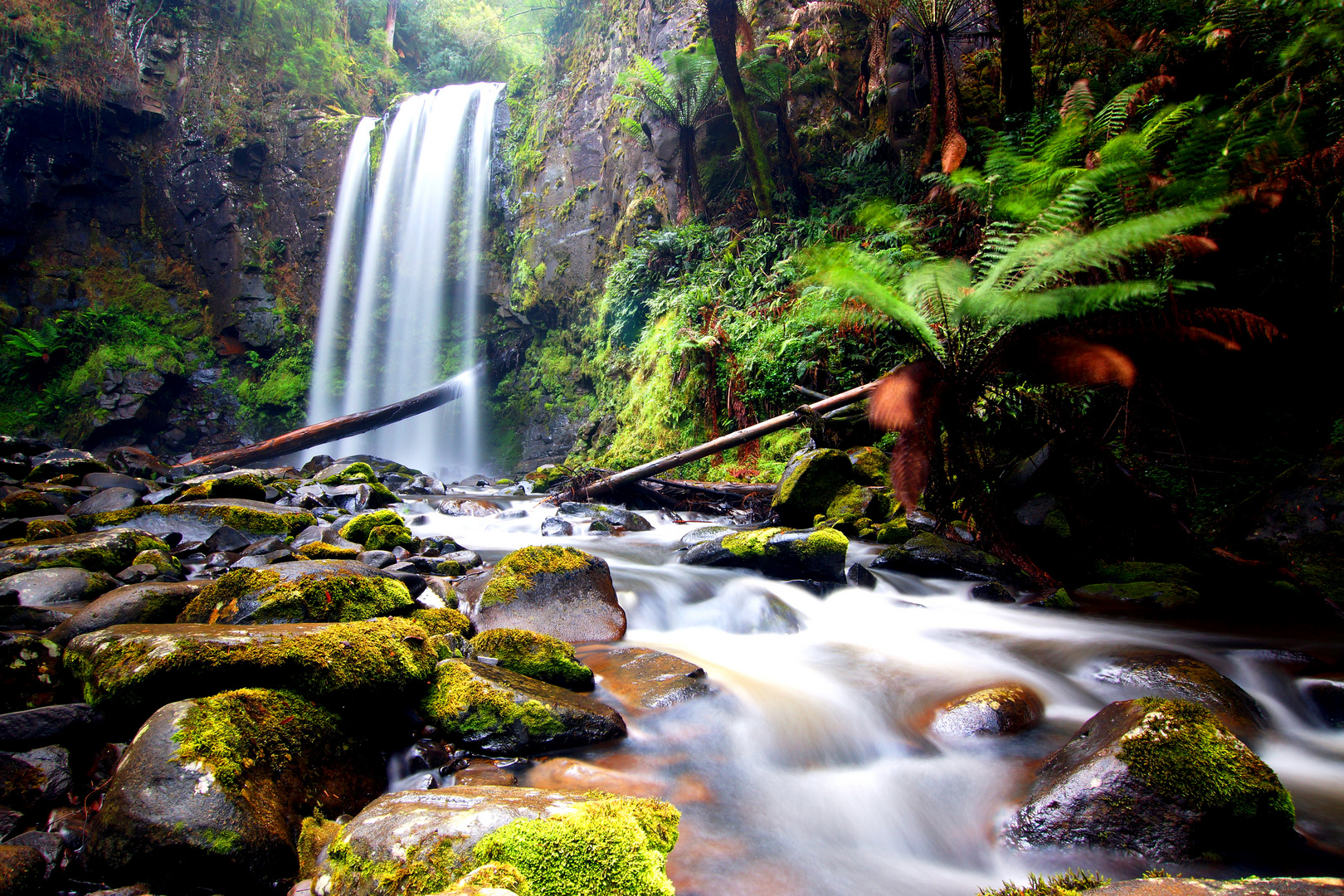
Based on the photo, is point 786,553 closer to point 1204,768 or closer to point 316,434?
point 1204,768

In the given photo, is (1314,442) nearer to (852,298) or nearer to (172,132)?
(852,298)

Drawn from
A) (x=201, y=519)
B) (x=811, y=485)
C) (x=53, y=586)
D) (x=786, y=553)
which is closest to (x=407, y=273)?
(x=201, y=519)

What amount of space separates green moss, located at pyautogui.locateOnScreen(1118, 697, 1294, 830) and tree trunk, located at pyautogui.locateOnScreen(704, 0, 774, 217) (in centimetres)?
921

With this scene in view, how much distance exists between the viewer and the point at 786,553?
185 inches

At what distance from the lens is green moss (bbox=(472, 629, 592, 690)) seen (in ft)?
9.06

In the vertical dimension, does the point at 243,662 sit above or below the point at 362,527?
above

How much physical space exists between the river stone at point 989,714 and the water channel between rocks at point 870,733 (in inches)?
2.1

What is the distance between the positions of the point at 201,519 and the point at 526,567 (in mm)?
3223

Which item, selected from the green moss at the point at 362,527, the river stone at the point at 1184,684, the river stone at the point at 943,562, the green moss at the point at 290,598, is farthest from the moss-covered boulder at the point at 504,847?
the green moss at the point at 362,527

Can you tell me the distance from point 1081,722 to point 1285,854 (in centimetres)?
93

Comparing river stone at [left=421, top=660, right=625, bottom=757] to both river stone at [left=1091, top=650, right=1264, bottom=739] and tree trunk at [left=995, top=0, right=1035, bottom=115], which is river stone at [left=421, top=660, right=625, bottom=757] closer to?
river stone at [left=1091, top=650, right=1264, bottom=739]

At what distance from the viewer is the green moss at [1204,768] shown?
172cm

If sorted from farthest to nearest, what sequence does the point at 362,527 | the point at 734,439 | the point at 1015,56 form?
the point at 1015,56
the point at 734,439
the point at 362,527

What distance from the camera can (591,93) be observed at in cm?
1484
